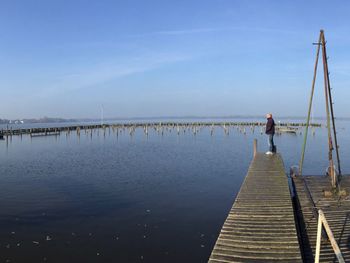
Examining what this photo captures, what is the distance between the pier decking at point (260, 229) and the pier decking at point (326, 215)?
820 millimetres

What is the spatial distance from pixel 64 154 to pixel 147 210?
26521 mm

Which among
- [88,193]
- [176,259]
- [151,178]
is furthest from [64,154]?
[176,259]

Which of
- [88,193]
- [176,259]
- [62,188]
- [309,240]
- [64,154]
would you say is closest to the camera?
[309,240]

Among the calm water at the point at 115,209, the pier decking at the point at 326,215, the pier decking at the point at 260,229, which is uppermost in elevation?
the pier decking at the point at 260,229

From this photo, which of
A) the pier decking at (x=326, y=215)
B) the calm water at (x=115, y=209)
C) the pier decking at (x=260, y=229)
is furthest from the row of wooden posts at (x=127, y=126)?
the pier decking at (x=260, y=229)

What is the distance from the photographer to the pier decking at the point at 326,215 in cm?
936

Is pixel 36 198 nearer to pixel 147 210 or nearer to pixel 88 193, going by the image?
pixel 88 193

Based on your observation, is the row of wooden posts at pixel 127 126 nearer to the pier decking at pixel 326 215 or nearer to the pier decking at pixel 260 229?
the pier decking at pixel 326 215

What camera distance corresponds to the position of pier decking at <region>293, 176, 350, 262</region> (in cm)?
936

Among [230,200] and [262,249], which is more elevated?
[262,249]

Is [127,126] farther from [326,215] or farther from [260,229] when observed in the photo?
[260,229]

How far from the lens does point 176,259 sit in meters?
12.0

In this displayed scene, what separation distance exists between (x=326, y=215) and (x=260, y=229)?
3564mm

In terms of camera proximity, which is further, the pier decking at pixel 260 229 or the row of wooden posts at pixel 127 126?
the row of wooden posts at pixel 127 126
